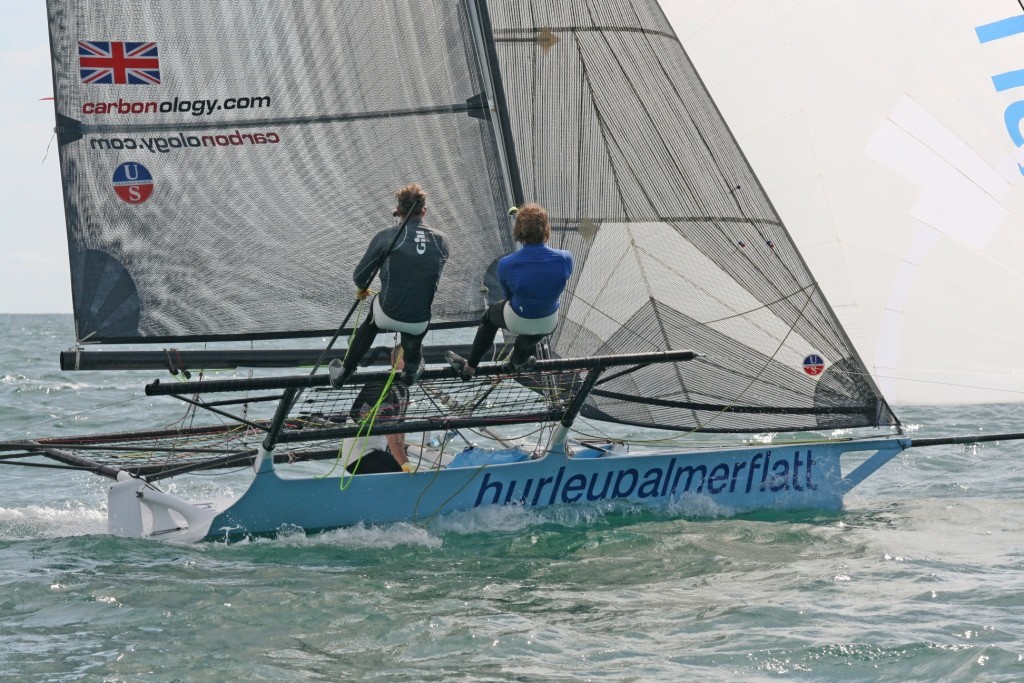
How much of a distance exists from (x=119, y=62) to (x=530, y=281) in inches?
113

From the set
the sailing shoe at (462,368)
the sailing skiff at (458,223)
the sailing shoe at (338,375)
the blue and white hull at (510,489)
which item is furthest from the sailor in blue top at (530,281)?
the blue and white hull at (510,489)

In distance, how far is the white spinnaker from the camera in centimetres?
749

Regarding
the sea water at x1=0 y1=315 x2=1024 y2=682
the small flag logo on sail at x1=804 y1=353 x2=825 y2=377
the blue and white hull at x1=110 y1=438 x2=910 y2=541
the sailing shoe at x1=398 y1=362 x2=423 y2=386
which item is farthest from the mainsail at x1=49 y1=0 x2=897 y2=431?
the sailing shoe at x1=398 y1=362 x2=423 y2=386

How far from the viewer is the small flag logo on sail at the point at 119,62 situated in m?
7.33

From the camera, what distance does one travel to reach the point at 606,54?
7.82 m

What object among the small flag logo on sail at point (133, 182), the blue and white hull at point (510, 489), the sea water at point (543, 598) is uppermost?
the small flag logo on sail at point (133, 182)

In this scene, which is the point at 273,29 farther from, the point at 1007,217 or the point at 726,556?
the point at 1007,217

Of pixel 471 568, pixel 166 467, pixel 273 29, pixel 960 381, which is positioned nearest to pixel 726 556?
pixel 471 568

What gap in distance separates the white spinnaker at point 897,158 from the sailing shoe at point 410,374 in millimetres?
2823

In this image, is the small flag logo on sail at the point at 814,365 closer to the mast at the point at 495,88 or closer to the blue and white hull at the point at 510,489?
the blue and white hull at the point at 510,489

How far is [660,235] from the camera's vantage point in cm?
780

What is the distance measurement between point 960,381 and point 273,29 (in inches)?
177

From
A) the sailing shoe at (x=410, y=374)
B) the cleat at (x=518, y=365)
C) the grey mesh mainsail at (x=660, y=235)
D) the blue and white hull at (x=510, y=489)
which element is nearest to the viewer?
the sailing shoe at (x=410, y=374)

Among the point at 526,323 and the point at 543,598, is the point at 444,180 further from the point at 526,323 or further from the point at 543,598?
the point at 543,598
